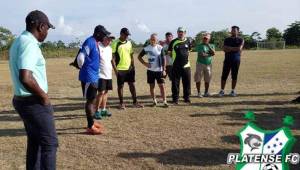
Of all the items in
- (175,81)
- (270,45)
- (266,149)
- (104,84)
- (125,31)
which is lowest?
(270,45)

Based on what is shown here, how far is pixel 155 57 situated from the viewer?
10734 mm

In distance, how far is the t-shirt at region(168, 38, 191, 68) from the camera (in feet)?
36.6

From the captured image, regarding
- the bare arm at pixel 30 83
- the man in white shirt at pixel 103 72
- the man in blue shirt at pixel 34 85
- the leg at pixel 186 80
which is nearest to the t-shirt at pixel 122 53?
the man in white shirt at pixel 103 72

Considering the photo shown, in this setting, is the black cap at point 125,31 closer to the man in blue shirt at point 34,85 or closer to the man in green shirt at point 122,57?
the man in green shirt at point 122,57

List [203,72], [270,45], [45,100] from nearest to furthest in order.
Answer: [45,100] → [203,72] → [270,45]

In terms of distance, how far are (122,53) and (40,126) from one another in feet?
18.4

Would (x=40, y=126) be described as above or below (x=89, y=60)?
below

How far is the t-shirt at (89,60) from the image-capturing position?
8.02 metres

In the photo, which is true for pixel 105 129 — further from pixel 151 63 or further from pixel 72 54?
pixel 72 54

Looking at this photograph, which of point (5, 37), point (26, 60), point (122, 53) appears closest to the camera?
point (26, 60)

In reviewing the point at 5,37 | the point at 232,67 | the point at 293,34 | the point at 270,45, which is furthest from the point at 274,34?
the point at 232,67

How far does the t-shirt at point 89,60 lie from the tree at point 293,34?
248 feet

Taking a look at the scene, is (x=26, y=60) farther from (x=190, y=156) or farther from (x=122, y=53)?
(x=122, y=53)

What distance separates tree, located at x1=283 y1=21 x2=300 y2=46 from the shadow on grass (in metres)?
76.3
